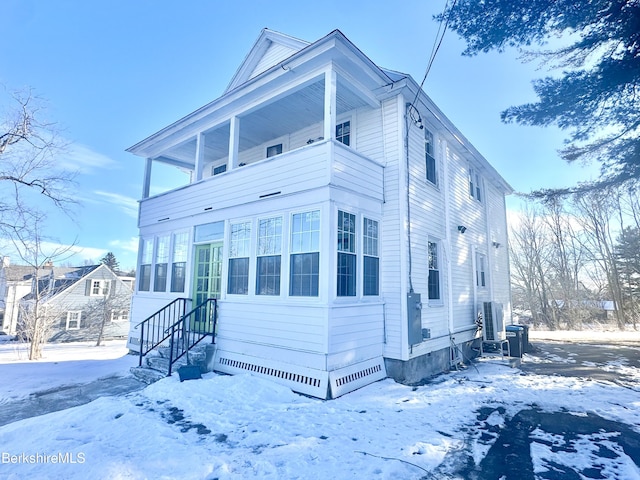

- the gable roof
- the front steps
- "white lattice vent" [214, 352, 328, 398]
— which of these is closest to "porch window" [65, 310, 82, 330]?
the front steps

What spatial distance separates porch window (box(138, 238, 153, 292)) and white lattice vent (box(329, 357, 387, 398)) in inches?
294

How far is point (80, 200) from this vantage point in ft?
45.6

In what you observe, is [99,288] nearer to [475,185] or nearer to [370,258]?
[370,258]

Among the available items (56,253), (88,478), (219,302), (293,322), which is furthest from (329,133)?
(56,253)

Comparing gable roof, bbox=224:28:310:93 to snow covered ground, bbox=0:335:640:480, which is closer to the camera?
snow covered ground, bbox=0:335:640:480

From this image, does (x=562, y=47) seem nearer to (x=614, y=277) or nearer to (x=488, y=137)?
(x=488, y=137)

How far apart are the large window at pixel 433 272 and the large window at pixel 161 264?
7627 mm

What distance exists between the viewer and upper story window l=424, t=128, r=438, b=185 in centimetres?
920

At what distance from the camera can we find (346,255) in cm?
661

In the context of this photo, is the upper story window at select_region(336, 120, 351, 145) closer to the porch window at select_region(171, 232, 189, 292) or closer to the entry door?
the entry door

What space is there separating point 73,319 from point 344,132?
32.6m

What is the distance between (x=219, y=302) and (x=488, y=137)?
1134 cm

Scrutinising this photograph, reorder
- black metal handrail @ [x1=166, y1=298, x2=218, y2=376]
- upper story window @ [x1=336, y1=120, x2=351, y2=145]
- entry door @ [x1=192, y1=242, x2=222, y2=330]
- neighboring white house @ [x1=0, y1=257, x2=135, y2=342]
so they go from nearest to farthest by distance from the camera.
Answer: black metal handrail @ [x1=166, y1=298, x2=218, y2=376]
upper story window @ [x1=336, y1=120, x2=351, y2=145]
entry door @ [x1=192, y1=242, x2=222, y2=330]
neighboring white house @ [x1=0, y1=257, x2=135, y2=342]

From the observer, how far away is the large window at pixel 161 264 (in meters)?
10.0
